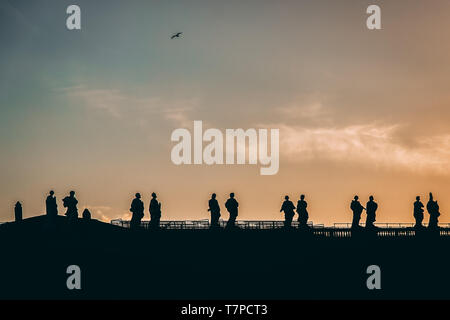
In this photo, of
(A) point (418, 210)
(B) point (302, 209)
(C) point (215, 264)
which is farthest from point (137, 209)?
(A) point (418, 210)

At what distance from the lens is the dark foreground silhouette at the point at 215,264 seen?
50406 mm

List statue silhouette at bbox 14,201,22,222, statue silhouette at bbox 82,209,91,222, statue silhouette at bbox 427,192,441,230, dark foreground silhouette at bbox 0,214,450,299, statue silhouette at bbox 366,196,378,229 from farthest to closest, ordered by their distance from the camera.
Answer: statue silhouette at bbox 82,209,91,222, statue silhouette at bbox 14,201,22,222, statue silhouette at bbox 427,192,441,230, statue silhouette at bbox 366,196,378,229, dark foreground silhouette at bbox 0,214,450,299

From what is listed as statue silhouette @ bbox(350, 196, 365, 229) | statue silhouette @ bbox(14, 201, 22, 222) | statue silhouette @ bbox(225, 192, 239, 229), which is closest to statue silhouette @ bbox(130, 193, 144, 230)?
statue silhouette @ bbox(225, 192, 239, 229)

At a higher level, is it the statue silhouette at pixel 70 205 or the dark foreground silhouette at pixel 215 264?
the statue silhouette at pixel 70 205

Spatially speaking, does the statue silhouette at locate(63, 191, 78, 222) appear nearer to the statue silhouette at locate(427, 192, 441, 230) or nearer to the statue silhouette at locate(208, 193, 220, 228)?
the statue silhouette at locate(208, 193, 220, 228)

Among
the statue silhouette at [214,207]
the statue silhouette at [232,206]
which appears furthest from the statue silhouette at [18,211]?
the statue silhouette at [232,206]

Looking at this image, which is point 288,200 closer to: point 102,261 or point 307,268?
point 307,268

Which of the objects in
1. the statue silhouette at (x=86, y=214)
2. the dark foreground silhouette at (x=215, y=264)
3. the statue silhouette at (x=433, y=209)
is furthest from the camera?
the statue silhouette at (x=86, y=214)

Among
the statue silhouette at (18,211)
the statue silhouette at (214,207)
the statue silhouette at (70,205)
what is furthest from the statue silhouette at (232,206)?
the statue silhouette at (18,211)

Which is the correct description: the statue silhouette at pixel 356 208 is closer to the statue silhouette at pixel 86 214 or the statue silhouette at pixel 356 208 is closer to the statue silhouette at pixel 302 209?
the statue silhouette at pixel 302 209

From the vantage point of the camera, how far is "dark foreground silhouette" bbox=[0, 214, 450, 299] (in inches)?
1984

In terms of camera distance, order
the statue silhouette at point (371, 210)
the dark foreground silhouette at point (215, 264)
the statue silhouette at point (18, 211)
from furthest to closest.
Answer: the statue silhouette at point (18, 211), the statue silhouette at point (371, 210), the dark foreground silhouette at point (215, 264)

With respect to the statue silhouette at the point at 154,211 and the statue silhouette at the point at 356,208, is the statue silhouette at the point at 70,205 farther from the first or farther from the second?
the statue silhouette at the point at 356,208

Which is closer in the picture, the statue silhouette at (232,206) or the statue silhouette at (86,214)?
the statue silhouette at (232,206)
